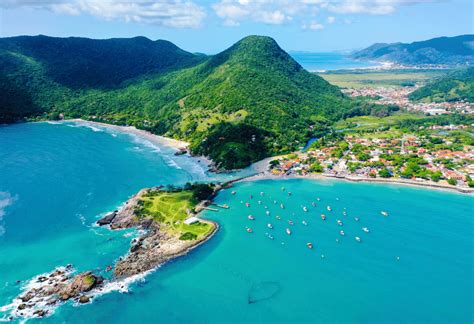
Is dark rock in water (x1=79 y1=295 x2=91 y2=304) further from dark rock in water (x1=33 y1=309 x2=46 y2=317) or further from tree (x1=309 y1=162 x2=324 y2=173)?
tree (x1=309 y1=162 x2=324 y2=173)

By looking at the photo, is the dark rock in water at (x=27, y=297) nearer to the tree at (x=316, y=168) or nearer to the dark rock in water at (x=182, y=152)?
the dark rock in water at (x=182, y=152)

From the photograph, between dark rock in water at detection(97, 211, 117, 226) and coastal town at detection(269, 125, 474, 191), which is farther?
coastal town at detection(269, 125, 474, 191)

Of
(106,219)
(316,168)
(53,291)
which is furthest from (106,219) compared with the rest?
(316,168)

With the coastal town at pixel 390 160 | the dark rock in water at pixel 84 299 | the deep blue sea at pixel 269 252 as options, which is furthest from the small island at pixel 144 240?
the coastal town at pixel 390 160

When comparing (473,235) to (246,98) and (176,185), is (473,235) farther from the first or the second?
(246,98)

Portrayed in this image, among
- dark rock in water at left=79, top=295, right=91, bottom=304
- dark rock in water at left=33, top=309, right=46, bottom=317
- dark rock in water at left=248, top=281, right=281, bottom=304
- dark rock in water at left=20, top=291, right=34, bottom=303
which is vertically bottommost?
dark rock in water at left=248, top=281, right=281, bottom=304

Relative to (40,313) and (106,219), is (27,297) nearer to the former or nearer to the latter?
(40,313)

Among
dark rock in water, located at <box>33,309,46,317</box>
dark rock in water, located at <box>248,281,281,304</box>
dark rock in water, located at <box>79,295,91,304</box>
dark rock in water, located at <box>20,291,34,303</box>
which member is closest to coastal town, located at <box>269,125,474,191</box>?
dark rock in water, located at <box>248,281,281,304</box>
